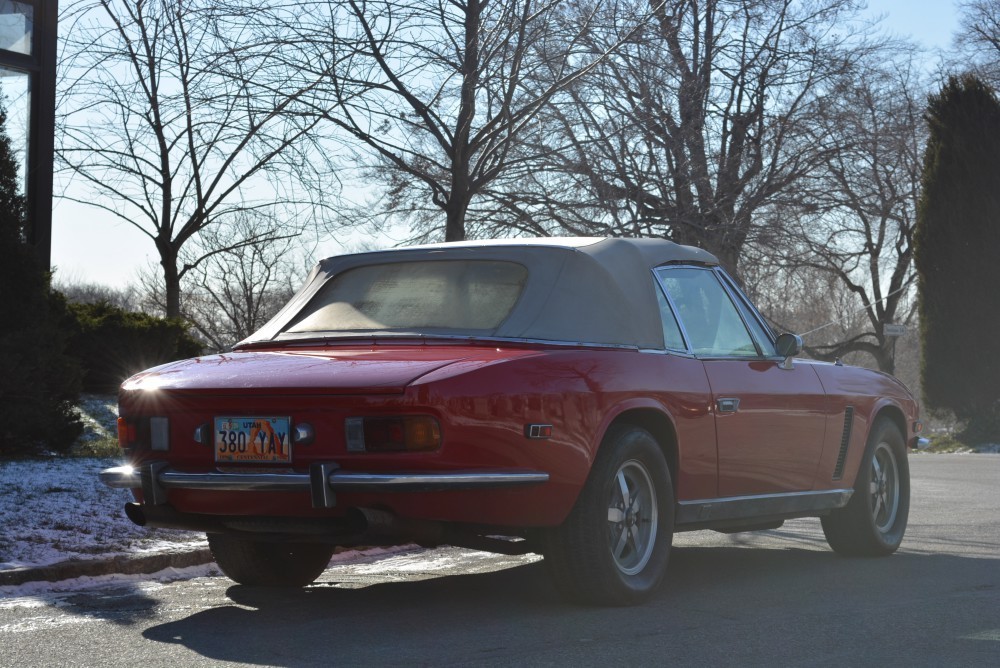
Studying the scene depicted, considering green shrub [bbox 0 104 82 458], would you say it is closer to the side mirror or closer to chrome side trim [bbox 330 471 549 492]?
the side mirror

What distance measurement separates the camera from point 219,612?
5645 mm

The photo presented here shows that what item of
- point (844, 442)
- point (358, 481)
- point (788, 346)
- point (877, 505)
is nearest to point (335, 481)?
point (358, 481)

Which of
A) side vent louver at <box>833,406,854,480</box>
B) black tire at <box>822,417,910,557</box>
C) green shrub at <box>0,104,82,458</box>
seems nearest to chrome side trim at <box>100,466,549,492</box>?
side vent louver at <box>833,406,854,480</box>

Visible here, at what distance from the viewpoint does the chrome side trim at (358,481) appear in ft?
16.0

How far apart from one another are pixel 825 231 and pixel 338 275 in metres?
14.9

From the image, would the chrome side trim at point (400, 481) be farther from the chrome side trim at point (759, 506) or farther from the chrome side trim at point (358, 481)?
the chrome side trim at point (759, 506)

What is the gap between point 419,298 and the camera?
6.07m

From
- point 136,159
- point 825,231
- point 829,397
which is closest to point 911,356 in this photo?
point 825,231

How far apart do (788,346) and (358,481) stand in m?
3.03

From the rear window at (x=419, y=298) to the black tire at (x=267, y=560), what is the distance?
1071 millimetres

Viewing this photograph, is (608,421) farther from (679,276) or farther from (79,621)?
(79,621)

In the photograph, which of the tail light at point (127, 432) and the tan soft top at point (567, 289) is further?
the tan soft top at point (567, 289)

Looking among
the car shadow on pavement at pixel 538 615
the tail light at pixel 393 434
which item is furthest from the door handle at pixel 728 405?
the tail light at pixel 393 434

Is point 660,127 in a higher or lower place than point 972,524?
higher
